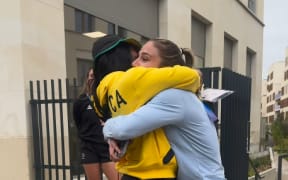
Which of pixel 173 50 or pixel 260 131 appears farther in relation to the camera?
pixel 260 131

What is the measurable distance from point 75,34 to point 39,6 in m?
1.60

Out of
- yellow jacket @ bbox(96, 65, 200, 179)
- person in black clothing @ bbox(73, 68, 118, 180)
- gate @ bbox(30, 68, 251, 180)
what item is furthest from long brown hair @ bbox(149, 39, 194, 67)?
gate @ bbox(30, 68, 251, 180)

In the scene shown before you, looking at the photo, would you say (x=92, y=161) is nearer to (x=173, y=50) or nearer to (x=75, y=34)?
(x=173, y=50)

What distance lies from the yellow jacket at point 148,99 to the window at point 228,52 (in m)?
14.3

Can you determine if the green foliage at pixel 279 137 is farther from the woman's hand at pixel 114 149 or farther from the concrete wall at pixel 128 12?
the woman's hand at pixel 114 149

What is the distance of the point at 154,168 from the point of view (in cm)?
165

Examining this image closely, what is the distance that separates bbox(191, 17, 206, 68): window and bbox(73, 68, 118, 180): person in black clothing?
9026 millimetres

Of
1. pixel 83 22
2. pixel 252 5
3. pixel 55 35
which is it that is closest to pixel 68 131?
pixel 55 35

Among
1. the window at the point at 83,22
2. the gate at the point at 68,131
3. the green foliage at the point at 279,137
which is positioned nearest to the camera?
the gate at the point at 68,131

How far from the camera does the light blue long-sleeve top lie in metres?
1.61

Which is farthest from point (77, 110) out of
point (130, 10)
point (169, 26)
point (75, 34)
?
point (169, 26)

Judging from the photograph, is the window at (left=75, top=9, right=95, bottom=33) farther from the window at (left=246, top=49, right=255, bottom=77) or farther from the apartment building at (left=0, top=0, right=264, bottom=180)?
the window at (left=246, top=49, right=255, bottom=77)

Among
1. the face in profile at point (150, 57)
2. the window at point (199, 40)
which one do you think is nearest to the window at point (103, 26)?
the window at point (199, 40)

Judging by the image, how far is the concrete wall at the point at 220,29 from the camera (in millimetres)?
9942
